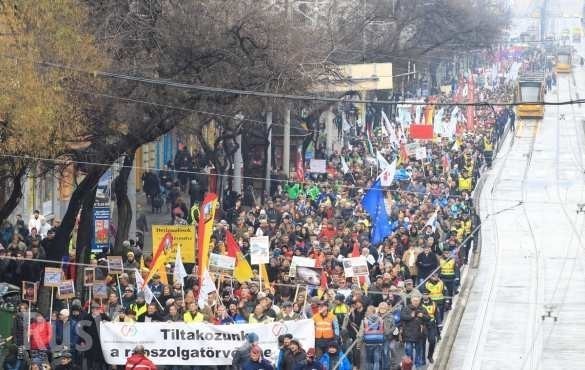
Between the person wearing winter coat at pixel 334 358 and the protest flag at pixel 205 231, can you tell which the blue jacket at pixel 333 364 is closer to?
the person wearing winter coat at pixel 334 358

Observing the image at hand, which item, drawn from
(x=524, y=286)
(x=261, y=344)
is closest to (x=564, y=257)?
(x=524, y=286)

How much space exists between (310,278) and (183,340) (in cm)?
470

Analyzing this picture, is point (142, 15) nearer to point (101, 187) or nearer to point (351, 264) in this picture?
point (101, 187)

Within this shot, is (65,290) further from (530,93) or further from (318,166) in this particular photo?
(530,93)

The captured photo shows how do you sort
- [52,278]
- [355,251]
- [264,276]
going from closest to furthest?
[52,278] < [264,276] < [355,251]

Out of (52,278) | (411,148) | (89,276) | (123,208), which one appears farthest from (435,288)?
(411,148)

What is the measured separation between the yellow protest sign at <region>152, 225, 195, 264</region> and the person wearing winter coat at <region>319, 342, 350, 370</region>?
534 cm

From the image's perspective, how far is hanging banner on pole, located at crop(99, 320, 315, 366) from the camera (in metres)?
20.8

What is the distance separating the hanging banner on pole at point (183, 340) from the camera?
20.8 metres

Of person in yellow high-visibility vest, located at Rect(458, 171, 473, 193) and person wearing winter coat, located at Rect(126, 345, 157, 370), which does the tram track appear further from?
person wearing winter coat, located at Rect(126, 345, 157, 370)

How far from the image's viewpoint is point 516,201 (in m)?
50.0

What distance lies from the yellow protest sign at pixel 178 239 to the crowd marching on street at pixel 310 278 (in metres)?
0.36

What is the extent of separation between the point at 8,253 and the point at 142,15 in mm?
5054

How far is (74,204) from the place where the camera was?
2747 centimetres
